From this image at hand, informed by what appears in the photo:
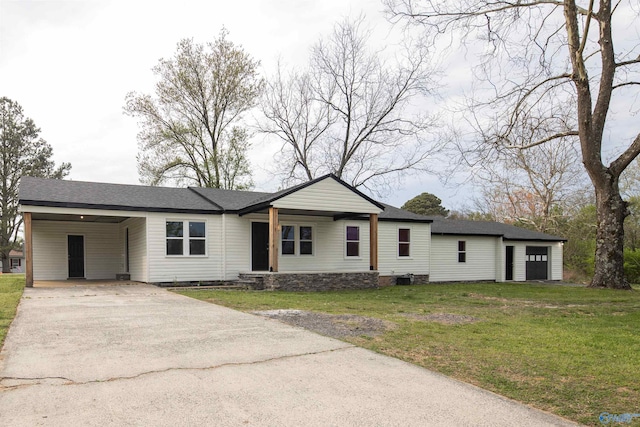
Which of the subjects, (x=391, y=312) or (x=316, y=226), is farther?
(x=316, y=226)

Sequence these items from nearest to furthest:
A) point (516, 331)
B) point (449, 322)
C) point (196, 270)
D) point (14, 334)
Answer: point (14, 334) → point (516, 331) → point (449, 322) → point (196, 270)

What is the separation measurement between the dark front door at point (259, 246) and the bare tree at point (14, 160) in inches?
1050

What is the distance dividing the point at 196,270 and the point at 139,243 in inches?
90.8

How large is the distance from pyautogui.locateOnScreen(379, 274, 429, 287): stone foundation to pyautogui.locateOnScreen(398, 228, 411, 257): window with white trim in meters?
1.02

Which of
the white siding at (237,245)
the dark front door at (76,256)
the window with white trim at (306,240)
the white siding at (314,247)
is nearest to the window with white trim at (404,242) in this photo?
the white siding at (314,247)

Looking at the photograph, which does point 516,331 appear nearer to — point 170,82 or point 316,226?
point 316,226

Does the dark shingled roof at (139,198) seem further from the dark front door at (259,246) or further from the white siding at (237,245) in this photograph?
the dark front door at (259,246)

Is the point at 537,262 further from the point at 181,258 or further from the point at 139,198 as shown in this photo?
the point at 139,198

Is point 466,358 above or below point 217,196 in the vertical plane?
below

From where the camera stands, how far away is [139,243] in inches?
642

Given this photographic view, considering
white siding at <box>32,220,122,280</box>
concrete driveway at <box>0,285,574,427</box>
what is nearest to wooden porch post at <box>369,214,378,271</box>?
white siding at <box>32,220,122,280</box>

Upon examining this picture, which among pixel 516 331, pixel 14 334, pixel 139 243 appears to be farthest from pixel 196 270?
pixel 516 331

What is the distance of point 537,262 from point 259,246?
15221 mm

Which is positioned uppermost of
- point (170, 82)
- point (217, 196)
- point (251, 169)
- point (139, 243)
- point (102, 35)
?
point (170, 82)
